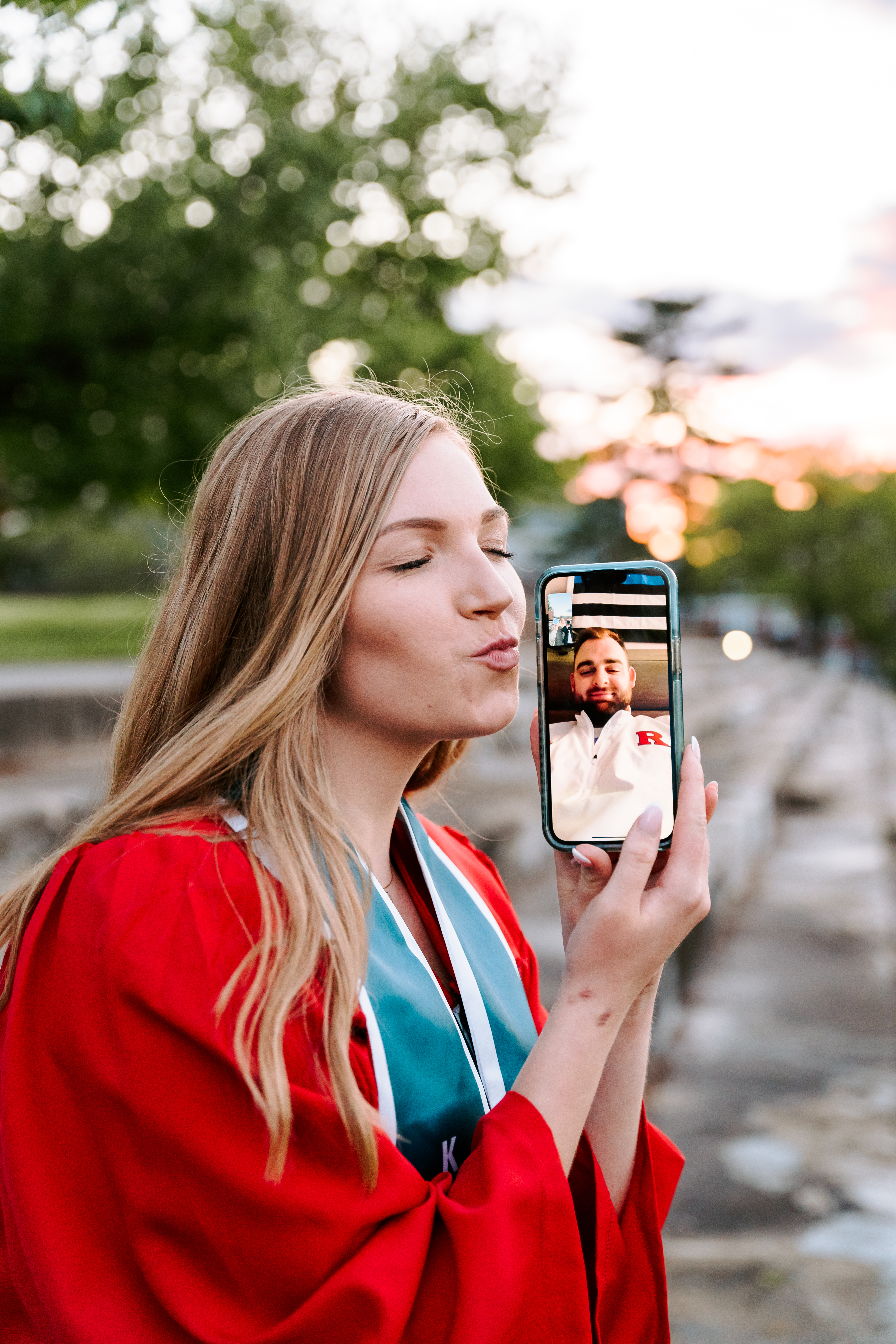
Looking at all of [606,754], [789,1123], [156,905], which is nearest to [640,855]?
[606,754]

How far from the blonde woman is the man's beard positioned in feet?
0.36

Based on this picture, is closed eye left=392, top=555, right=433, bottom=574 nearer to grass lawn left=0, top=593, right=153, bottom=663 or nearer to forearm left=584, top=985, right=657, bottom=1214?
forearm left=584, top=985, right=657, bottom=1214

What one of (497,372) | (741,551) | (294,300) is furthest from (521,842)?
(741,551)

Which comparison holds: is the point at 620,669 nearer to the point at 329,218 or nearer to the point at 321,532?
the point at 321,532

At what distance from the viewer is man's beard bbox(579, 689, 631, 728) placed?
154cm

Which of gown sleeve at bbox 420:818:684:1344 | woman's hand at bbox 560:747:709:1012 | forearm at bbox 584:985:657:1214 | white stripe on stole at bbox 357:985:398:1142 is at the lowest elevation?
gown sleeve at bbox 420:818:684:1344

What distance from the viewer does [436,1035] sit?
149cm

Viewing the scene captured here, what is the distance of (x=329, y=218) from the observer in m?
12.9

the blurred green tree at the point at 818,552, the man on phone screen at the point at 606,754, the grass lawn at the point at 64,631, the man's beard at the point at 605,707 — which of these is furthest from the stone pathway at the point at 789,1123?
the blurred green tree at the point at 818,552

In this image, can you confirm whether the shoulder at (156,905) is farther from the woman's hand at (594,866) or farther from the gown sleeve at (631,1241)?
the gown sleeve at (631,1241)

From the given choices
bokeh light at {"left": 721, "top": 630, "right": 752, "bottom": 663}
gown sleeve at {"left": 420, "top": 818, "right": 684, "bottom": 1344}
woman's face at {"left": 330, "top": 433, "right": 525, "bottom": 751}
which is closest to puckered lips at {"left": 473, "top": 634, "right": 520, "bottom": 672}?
woman's face at {"left": 330, "top": 433, "right": 525, "bottom": 751}

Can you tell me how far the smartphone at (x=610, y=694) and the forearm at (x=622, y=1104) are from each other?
30 cm

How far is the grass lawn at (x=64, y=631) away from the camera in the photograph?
15.9m

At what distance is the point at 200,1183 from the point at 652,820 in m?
0.71
